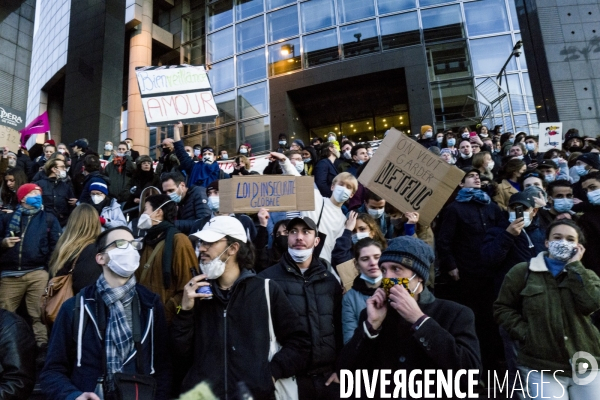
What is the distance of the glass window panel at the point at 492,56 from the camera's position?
1877 cm

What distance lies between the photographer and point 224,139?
2253cm

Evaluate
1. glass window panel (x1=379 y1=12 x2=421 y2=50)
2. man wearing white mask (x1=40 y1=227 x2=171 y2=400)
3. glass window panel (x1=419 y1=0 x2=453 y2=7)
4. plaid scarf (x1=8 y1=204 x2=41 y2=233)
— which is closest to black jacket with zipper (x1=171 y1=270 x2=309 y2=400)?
man wearing white mask (x1=40 y1=227 x2=171 y2=400)

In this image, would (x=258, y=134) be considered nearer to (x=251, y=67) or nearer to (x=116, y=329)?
(x=251, y=67)

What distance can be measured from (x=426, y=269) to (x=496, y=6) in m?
21.0

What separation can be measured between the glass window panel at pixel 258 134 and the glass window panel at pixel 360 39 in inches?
200

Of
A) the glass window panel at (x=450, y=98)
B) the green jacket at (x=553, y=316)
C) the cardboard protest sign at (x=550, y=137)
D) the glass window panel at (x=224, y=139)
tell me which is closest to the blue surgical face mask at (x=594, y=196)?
the green jacket at (x=553, y=316)

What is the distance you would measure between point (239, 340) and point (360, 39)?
19.4 metres

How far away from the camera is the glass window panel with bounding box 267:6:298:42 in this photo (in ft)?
69.6

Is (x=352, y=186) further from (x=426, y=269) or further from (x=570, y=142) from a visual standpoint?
(x=570, y=142)

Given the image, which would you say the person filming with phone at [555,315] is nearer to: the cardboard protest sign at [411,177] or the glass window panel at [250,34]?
the cardboard protest sign at [411,177]

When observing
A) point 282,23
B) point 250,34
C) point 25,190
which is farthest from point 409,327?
point 250,34

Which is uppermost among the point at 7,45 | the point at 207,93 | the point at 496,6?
the point at 496,6

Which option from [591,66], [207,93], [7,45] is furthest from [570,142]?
[7,45]

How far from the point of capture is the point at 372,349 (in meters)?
2.12
